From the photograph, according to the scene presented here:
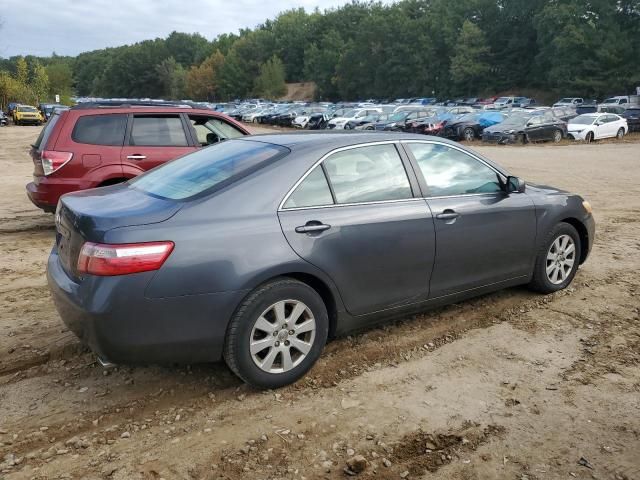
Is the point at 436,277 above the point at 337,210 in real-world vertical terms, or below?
below

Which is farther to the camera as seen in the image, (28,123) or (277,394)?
(28,123)

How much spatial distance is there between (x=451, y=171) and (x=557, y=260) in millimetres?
1549

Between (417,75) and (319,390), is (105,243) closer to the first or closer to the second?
(319,390)

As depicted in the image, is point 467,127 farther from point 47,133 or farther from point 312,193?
point 312,193

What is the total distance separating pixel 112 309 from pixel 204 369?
1019mm

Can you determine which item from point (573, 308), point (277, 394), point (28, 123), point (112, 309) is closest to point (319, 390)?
point (277, 394)

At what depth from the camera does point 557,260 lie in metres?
5.27

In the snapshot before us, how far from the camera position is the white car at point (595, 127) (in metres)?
25.9

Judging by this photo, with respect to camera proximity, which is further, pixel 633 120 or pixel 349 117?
pixel 349 117

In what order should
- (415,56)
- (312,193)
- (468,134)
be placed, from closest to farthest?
(312,193) → (468,134) → (415,56)

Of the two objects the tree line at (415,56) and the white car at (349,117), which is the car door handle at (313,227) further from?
the tree line at (415,56)

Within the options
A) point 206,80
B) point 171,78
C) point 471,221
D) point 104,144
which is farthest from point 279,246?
point 171,78

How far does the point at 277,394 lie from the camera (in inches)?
141

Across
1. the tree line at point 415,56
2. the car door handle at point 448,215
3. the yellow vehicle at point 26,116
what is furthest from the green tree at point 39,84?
the car door handle at point 448,215
